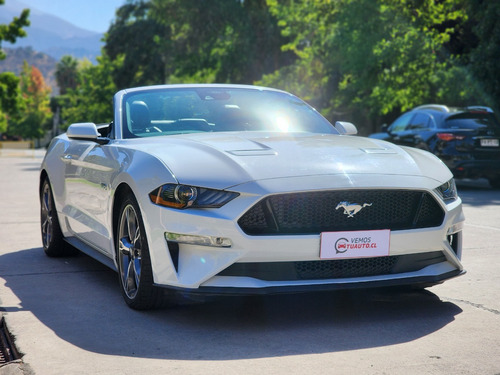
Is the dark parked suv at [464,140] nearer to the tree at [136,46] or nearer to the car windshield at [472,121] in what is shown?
the car windshield at [472,121]

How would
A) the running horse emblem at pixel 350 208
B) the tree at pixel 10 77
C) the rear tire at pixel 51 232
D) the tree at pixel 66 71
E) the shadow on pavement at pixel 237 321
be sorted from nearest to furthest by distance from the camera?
the shadow on pavement at pixel 237 321 < the running horse emblem at pixel 350 208 < the rear tire at pixel 51 232 < the tree at pixel 10 77 < the tree at pixel 66 71

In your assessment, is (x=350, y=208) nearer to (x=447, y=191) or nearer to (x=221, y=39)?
(x=447, y=191)

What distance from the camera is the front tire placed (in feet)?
15.7

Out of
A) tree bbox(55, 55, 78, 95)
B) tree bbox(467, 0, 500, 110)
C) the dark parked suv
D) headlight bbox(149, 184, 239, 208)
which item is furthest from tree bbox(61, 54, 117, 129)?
headlight bbox(149, 184, 239, 208)

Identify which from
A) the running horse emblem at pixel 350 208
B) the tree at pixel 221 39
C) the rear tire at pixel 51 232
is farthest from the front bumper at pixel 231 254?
the tree at pixel 221 39

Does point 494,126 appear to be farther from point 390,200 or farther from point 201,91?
point 390,200

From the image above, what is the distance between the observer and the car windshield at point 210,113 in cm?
600

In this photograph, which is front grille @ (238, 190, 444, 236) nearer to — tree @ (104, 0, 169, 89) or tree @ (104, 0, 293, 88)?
tree @ (104, 0, 293, 88)

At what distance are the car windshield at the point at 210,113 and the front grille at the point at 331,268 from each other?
175cm

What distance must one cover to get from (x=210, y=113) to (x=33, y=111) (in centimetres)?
12731

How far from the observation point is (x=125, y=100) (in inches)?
249

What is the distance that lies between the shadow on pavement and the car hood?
830 mm

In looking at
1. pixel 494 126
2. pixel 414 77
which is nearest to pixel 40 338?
pixel 494 126

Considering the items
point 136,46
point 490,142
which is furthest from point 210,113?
point 136,46
